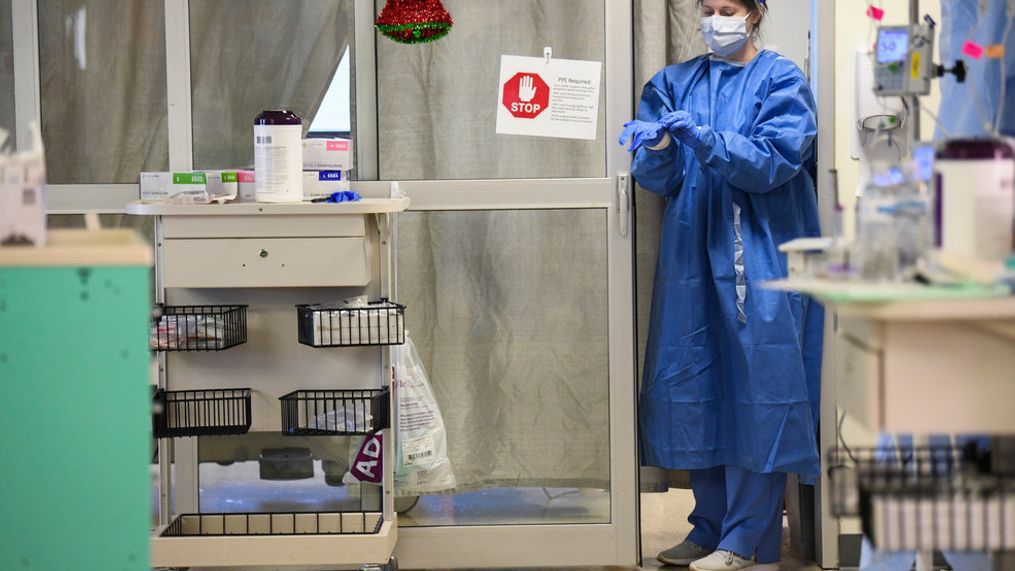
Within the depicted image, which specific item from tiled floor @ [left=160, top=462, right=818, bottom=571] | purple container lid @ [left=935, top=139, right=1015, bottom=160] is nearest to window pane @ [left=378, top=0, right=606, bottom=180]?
tiled floor @ [left=160, top=462, right=818, bottom=571]

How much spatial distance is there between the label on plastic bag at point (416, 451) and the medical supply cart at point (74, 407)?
58.2 inches

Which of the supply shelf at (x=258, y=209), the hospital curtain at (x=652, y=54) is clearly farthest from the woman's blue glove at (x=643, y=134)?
the supply shelf at (x=258, y=209)

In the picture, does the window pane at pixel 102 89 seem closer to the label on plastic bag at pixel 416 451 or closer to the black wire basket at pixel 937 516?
the label on plastic bag at pixel 416 451

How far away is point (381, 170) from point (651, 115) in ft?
2.40

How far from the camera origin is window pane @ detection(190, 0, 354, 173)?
3.45 meters

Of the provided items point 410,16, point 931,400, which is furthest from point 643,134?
point 931,400

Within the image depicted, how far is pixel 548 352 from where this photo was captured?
3543 millimetres

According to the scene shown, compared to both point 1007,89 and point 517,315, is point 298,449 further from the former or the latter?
point 1007,89

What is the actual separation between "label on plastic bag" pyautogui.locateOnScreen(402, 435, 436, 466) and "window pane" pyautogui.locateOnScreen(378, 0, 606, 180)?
2.29ft

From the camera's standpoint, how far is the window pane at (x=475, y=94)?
348 cm

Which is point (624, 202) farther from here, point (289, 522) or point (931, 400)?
point (931, 400)

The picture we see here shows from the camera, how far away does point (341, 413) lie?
3.13 meters

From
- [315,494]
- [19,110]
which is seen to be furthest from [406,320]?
[19,110]

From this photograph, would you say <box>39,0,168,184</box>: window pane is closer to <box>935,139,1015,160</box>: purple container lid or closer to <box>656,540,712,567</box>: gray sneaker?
<box>656,540,712,567</box>: gray sneaker
